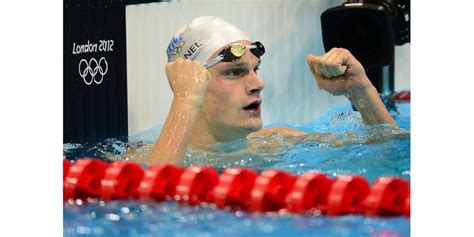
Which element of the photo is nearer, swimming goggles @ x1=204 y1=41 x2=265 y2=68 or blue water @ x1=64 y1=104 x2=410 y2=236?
blue water @ x1=64 y1=104 x2=410 y2=236

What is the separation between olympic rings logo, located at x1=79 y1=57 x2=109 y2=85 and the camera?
16.5ft

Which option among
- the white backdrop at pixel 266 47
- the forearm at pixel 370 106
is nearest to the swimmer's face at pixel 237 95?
the white backdrop at pixel 266 47

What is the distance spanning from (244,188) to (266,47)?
80 centimetres

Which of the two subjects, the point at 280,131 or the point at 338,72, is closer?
the point at 338,72

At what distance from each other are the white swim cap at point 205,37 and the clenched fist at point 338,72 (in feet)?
1.32

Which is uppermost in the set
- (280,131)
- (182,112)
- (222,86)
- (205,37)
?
(205,37)

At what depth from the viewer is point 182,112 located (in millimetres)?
4258

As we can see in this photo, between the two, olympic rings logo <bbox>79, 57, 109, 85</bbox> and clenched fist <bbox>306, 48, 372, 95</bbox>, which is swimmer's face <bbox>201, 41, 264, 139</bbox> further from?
olympic rings logo <bbox>79, 57, 109, 85</bbox>

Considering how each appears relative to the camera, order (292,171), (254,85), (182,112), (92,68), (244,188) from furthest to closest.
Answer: (92,68) < (254,85) < (182,112) < (292,171) < (244,188)

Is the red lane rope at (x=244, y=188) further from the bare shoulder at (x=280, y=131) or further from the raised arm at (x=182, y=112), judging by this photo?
the bare shoulder at (x=280, y=131)

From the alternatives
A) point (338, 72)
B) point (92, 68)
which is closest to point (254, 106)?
point (338, 72)

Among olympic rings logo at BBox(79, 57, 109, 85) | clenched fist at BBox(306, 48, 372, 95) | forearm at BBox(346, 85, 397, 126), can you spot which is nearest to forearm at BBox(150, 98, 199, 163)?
clenched fist at BBox(306, 48, 372, 95)

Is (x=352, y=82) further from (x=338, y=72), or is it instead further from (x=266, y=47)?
(x=266, y=47)

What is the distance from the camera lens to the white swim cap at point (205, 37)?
4473 millimetres
